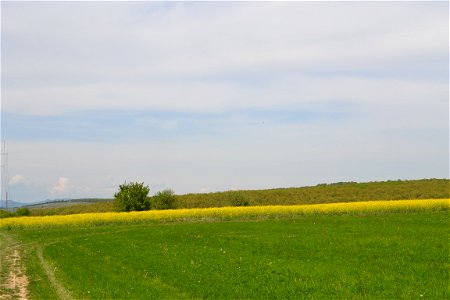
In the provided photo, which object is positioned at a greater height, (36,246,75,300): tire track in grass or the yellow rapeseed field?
the yellow rapeseed field

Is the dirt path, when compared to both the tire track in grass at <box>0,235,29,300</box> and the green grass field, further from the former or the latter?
the green grass field

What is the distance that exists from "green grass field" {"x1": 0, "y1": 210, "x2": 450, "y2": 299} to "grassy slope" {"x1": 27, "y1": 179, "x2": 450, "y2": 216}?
40053 millimetres

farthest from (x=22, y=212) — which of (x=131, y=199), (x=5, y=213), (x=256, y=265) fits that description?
(x=256, y=265)

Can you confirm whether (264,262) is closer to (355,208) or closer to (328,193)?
(355,208)

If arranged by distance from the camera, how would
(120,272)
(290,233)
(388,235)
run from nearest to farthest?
(120,272), (388,235), (290,233)

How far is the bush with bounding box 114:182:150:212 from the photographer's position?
217 feet

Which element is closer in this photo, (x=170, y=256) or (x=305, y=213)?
(x=170, y=256)

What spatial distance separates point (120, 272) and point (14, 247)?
16686mm

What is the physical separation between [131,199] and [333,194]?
34.7 m

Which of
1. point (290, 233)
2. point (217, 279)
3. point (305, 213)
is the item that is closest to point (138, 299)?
point (217, 279)

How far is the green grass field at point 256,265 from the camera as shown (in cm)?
1619

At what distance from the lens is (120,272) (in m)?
21.3

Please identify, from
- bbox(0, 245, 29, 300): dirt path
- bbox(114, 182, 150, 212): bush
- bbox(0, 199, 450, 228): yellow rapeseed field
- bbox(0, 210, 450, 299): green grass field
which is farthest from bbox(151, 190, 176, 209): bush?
bbox(0, 245, 29, 300): dirt path

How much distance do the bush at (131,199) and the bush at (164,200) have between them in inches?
75.6
